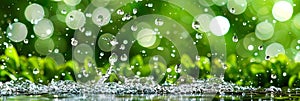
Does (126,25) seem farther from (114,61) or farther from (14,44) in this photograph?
(14,44)

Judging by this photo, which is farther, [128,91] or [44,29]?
[44,29]

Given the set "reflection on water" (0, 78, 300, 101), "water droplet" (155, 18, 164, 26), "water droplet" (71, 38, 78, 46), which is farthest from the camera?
"water droplet" (71, 38, 78, 46)

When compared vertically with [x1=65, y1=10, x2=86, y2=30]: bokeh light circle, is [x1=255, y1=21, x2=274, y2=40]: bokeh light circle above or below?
below

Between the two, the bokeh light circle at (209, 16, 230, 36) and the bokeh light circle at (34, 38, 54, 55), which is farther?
the bokeh light circle at (34, 38, 54, 55)

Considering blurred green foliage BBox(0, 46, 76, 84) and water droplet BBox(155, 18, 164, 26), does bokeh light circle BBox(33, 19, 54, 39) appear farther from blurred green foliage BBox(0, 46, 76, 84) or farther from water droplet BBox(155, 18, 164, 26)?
water droplet BBox(155, 18, 164, 26)

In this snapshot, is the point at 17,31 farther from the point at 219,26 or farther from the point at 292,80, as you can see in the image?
the point at 292,80

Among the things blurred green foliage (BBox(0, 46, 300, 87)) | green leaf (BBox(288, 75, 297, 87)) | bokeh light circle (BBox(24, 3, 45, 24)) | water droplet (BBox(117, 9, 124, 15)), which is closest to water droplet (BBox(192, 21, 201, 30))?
blurred green foliage (BBox(0, 46, 300, 87))

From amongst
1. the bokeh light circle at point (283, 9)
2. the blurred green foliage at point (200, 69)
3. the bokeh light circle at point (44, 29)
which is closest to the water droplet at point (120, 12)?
the blurred green foliage at point (200, 69)

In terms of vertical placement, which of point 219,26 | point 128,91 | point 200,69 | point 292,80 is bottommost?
point 128,91

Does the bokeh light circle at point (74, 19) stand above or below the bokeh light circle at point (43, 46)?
above

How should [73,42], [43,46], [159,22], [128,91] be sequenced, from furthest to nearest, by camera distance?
[43,46], [73,42], [159,22], [128,91]

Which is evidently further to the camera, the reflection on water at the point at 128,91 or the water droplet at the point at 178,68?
the water droplet at the point at 178,68

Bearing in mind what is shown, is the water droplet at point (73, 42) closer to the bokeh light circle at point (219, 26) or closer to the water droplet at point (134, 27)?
the water droplet at point (134, 27)

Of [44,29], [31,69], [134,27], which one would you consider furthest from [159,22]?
[31,69]
